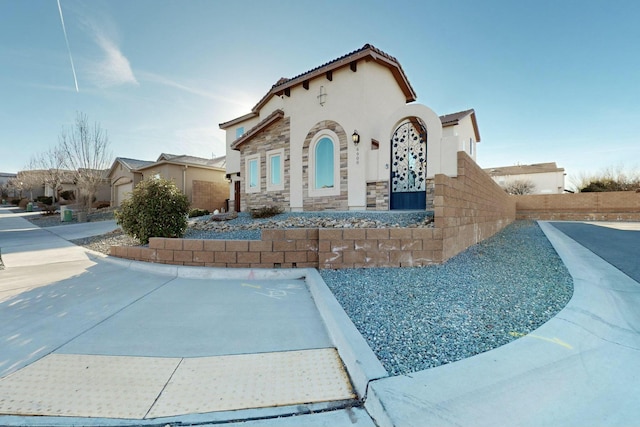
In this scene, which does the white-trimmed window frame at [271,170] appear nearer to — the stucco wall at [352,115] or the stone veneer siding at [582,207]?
the stucco wall at [352,115]

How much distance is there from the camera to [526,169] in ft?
120

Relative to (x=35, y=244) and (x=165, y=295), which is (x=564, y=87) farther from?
(x=35, y=244)

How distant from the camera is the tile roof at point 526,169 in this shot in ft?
116

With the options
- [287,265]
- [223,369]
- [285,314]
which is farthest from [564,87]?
[223,369]

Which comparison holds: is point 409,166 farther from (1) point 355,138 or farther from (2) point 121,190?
(2) point 121,190

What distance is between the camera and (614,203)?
19344 millimetres

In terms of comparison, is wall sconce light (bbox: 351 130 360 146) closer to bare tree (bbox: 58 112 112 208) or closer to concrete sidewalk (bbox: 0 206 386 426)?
concrete sidewalk (bbox: 0 206 386 426)

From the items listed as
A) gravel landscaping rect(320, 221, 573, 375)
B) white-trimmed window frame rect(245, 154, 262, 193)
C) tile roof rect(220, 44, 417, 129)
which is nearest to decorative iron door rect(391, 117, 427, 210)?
tile roof rect(220, 44, 417, 129)

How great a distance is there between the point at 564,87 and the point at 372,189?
10.7 metres

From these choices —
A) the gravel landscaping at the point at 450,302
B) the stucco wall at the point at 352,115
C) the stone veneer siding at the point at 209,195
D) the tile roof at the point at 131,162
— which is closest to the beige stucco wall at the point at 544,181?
the stucco wall at the point at 352,115

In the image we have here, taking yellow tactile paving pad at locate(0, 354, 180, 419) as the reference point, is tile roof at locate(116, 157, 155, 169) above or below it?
above

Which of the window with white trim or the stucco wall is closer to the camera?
the stucco wall

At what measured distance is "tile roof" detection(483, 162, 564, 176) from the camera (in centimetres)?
3529

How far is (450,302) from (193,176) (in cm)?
2093
